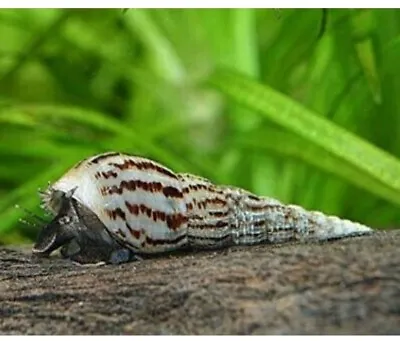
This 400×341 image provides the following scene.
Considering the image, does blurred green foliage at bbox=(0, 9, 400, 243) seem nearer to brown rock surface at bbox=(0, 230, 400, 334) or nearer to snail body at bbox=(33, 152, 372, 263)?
snail body at bbox=(33, 152, 372, 263)

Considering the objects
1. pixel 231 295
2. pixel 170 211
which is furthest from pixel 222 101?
pixel 231 295

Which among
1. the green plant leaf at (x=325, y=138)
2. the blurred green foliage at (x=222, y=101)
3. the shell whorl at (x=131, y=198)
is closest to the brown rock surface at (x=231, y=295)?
the shell whorl at (x=131, y=198)

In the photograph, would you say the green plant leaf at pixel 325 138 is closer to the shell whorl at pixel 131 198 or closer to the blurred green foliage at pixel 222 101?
the blurred green foliage at pixel 222 101

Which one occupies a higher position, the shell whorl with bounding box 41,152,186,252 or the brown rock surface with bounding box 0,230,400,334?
the shell whorl with bounding box 41,152,186,252

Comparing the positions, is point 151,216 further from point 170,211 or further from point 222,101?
point 222,101

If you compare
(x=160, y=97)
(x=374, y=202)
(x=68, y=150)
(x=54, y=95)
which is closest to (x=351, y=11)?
(x=374, y=202)

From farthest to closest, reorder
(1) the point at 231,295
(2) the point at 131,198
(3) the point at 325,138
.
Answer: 1. (3) the point at 325,138
2. (2) the point at 131,198
3. (1) the point at 231,295

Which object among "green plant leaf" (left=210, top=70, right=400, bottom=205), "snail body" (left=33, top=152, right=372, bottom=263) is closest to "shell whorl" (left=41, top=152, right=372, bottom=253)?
"snail body" (left=33, top=152, right=372, bottom=263)

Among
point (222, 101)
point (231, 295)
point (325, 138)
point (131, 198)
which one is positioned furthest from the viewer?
point (222, 101)
